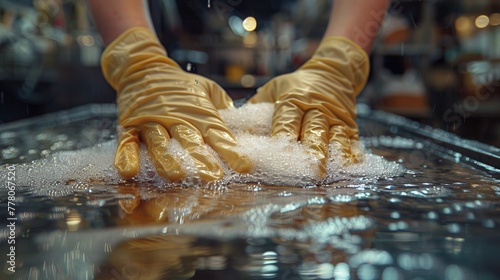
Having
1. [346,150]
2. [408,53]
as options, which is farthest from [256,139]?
[408,53]

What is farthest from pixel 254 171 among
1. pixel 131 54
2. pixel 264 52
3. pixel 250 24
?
pixel 250 24

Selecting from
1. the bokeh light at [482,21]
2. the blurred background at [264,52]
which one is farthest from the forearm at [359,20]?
the bokeh light at [482,21]

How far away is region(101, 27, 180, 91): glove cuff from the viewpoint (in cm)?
106

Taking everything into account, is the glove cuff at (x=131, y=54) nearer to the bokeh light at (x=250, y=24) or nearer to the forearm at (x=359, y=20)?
the forearm at (x=359, y=20)

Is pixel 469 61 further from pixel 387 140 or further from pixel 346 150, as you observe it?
pixel 346 150

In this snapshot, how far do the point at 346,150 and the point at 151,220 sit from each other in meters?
0.47

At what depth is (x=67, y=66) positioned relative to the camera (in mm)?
3115

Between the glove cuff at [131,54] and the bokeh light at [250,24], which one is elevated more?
the bokeh light at [250,24]

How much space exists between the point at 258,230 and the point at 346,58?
70cm

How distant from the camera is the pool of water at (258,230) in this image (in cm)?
41

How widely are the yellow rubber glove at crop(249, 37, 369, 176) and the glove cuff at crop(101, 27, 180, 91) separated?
0.79 feet

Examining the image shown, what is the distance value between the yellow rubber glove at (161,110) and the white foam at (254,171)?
1cm

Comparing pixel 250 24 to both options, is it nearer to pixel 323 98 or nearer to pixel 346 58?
pixel 346 58

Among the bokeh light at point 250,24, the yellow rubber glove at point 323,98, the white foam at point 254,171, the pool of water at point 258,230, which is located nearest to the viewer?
the pool of water at point 258,230
